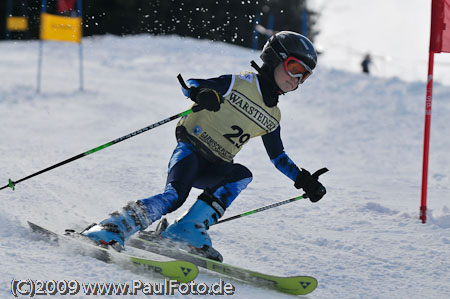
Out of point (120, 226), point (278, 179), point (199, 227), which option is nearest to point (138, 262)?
point (120, 226)

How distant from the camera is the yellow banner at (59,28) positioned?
43.2 feet

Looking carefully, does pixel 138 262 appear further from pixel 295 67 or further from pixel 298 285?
pixel 295 67

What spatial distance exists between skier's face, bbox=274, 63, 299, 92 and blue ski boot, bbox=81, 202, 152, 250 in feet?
4.09

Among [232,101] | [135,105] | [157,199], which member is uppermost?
[232,101]

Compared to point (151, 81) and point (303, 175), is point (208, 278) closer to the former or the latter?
point (303, 175)

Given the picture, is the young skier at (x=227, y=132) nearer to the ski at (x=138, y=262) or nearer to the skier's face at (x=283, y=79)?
the skier's face at (x=283, y=79)

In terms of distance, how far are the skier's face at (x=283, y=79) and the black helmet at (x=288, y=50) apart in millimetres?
45

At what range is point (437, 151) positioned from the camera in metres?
9.65

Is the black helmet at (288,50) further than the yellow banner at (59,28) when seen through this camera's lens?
No

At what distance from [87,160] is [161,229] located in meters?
3.23

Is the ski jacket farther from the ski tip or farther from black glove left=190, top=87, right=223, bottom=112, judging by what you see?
the ski tip

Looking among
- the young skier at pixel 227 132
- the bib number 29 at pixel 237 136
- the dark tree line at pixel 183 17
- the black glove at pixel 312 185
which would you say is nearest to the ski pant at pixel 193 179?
the young skier at pixel 227 132

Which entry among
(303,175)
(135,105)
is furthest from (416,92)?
(303,175)

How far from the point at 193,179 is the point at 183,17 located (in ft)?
102
